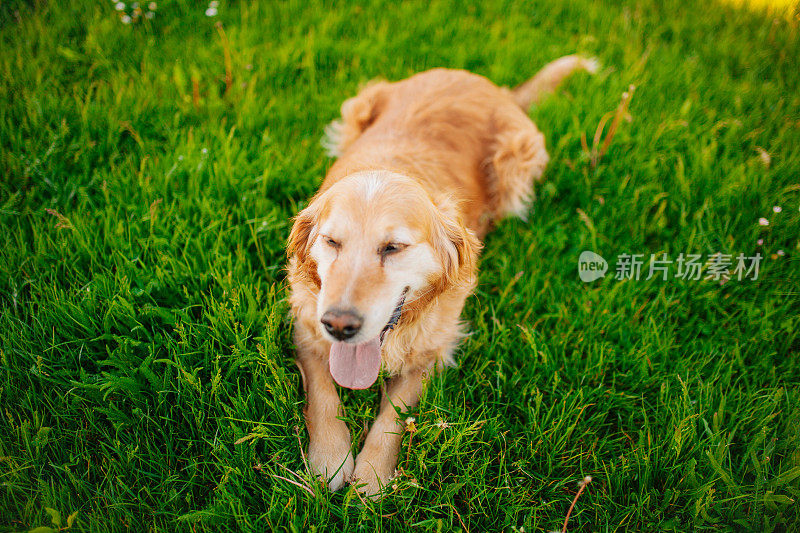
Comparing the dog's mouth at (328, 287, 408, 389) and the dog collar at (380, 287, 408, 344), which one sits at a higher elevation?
the dog collar at (380, 287, 408, 344)

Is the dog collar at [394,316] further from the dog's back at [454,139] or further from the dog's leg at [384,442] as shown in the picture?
the dog's back at [454,139]

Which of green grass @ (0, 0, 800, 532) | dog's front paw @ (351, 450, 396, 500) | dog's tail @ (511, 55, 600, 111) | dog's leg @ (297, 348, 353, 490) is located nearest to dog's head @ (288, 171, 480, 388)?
dog's leg @ (297, 348, 353, 490)

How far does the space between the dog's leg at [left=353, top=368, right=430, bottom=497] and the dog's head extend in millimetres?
220

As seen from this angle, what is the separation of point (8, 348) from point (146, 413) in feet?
2.25

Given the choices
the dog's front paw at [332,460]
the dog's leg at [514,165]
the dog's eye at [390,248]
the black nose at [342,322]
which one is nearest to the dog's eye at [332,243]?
the dog's eye at [390,248]

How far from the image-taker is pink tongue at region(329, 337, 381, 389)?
206 centimetres

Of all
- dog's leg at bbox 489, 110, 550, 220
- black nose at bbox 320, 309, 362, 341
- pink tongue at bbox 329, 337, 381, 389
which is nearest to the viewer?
black nose at bbox 320, 309, 362, 341

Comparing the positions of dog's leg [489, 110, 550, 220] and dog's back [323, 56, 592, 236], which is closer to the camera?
dog's back [323, 56, 592, 236]

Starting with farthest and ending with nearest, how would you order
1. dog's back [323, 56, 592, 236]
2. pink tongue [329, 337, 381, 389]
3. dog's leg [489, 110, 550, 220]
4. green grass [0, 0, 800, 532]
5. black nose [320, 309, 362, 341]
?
1. dog's leg [489, 110, 550, 220]
2. dog's back [323, 56, 592, 236]
3. pink tongue [329, 337, 381, 389]
4. green grass [0, 0, 800, 532]
5. black nose [320, 309, 362, 341]

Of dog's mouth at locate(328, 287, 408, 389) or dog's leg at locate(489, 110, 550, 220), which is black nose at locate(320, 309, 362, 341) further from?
dog's leg at locate(489, 110, 550, 220)

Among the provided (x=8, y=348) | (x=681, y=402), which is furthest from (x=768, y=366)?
(x=8, y=348)

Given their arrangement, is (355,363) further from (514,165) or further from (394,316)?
(514,165)
